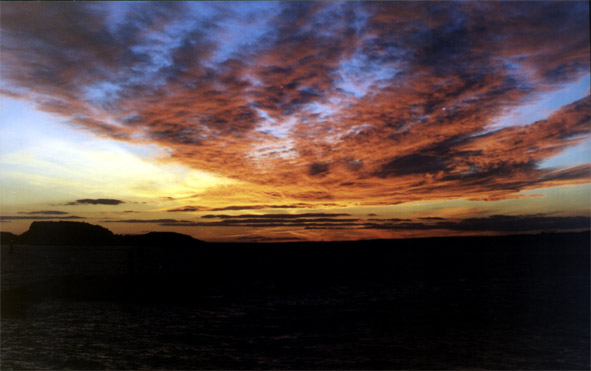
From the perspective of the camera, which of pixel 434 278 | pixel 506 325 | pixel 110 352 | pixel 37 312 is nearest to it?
pixel 110 352

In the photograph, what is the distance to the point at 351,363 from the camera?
730 inches

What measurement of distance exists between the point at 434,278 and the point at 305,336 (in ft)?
127

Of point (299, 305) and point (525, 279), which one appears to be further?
point (525, 279)

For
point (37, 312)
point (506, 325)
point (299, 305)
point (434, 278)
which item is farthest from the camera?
point (434, 278)

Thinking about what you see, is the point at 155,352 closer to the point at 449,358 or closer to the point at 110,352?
the point at 110,352

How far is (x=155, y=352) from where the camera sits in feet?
67.4

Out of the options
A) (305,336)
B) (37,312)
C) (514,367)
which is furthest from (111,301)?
(514,367)

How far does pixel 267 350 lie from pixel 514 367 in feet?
35.7

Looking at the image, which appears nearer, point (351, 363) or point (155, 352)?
point (351, 363)

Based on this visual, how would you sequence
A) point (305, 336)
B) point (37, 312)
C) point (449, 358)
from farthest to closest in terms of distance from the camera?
point (37, 312) < point (305, 336) < point (449, 358)

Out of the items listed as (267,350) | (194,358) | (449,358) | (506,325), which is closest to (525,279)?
(506,325)

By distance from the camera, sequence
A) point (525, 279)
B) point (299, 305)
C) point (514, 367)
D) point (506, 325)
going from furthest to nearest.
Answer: point (525, 279) → point (299, 305) → point (506, 325) → point (514, 367)

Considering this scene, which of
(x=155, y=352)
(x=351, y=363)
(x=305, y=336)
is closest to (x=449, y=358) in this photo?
(x=351, y=363)

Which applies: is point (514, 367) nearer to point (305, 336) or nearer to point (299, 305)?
point (305, 336)
